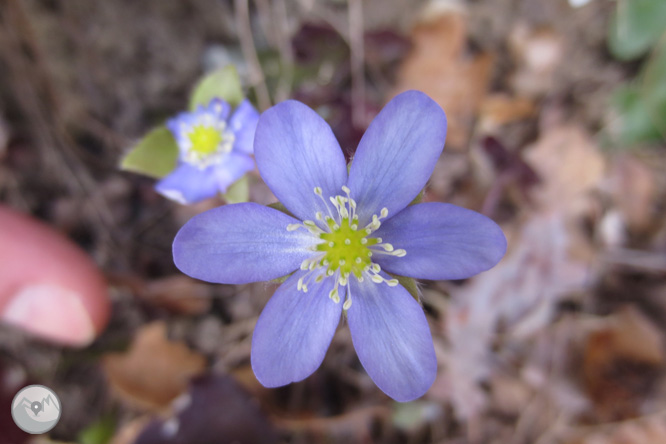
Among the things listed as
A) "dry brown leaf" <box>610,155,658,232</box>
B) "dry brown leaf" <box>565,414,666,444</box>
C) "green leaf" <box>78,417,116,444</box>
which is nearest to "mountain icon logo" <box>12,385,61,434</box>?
"green leaf" <box>78,417,116,444</box>

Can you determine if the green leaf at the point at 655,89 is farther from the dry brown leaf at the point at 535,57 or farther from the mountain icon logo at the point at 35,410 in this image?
the mountain icon logo at the point at 35,410

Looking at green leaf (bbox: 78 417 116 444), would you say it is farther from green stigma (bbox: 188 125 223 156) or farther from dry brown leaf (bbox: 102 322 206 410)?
green stigma (bbox: 188 125 223 156)

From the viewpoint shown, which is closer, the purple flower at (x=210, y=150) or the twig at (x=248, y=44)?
the purple flower at (x=210, y=150)

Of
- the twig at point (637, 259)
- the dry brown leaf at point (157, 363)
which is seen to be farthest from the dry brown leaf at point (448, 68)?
the dry brown leaf at point (157, 363)

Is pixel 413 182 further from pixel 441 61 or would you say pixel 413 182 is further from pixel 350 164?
pixel 441 61

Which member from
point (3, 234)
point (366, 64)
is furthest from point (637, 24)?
point (3, 234)

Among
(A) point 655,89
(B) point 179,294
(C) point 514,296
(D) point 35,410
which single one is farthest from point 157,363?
(A) point 655,89

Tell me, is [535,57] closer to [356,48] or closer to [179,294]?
[356,48]
